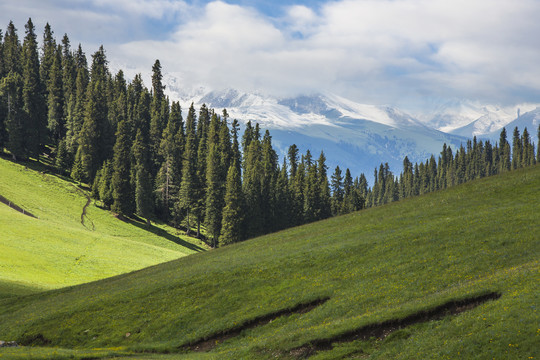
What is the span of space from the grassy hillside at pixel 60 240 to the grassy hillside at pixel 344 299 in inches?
555

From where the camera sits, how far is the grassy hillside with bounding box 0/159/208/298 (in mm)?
66250

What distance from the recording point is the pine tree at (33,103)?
130 m

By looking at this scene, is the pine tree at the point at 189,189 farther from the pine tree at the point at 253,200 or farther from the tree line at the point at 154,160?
the pine tree at the point at 253,200

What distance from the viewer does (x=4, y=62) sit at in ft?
544

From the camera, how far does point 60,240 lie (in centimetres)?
8081

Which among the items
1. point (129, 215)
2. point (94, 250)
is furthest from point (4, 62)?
point (94, 250)

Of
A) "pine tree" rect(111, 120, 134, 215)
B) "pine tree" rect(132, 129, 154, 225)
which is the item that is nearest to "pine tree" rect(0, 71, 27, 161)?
"pine tree" rect(111, 120, 134, 215)

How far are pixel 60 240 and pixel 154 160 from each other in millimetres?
73862

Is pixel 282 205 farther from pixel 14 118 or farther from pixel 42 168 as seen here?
pixel 14 118

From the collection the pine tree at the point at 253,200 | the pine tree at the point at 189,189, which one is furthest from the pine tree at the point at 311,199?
the pine tree at the point at 189,189

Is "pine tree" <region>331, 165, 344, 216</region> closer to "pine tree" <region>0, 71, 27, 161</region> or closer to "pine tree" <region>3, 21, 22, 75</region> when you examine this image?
"pine tree" <region>0, 71, 27, 161</region>

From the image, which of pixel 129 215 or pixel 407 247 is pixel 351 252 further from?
pixel 129 215

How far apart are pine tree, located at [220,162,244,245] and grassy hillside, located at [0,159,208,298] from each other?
1031cm

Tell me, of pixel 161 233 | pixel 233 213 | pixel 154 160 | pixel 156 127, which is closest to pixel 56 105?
pixel 156 127
